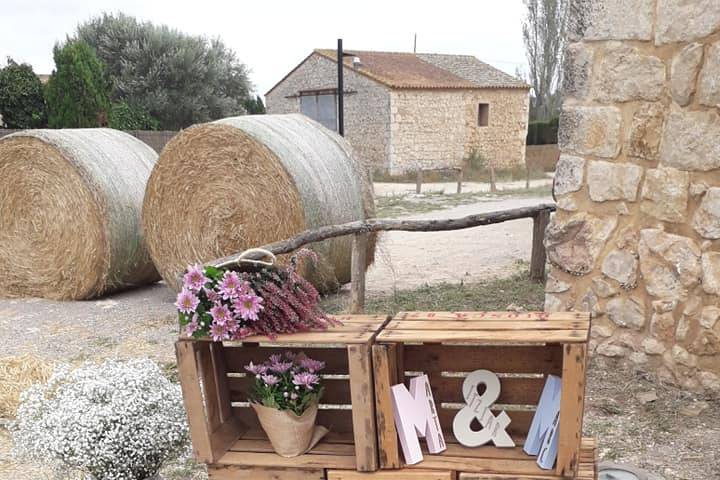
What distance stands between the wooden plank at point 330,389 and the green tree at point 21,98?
1691 centimetres

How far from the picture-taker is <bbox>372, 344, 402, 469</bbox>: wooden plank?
7.34ft

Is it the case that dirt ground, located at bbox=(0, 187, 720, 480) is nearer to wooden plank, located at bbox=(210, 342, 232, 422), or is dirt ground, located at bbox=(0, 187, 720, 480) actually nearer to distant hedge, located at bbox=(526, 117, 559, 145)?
wooden plank, located at bbox=(210, 342, 232, 422)

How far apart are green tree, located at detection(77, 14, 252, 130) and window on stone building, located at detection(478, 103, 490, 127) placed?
26.9 ft

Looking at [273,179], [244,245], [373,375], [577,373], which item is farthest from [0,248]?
[577,373]

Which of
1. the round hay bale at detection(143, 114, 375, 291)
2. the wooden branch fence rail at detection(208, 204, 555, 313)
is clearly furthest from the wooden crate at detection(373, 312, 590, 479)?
the round hay bale at detection(143, 114, 375, 291)

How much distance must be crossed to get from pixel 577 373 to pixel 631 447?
1.66 m

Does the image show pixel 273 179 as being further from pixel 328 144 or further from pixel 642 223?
pixel 642 223

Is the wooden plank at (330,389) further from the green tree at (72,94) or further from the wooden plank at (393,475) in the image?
the green tree at (72,94)

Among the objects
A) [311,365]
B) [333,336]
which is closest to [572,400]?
[333,336]

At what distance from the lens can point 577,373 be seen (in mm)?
2111

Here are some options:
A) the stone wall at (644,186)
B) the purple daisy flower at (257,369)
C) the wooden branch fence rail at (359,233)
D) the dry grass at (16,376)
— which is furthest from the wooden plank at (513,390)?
the dry grass at (16,376)

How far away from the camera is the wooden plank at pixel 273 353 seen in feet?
8.58

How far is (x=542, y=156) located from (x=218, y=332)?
1035 inches

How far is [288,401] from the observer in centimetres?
238
